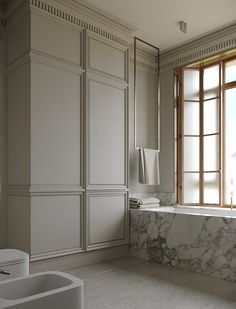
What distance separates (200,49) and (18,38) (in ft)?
6.72

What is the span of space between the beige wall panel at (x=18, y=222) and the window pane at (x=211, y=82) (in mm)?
2424

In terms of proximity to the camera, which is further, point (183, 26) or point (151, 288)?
point (183, 26)

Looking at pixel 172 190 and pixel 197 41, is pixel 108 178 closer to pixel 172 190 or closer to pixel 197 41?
pixel 172 190

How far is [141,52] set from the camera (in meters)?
4.03

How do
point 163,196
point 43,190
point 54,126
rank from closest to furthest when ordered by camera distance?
point 43,190, point 54,126, point 163,196

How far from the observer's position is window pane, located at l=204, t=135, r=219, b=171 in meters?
3.78

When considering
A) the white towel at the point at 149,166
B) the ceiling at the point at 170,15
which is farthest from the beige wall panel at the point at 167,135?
the ceiling at the point at 170,15

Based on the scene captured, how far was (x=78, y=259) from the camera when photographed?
3016mm

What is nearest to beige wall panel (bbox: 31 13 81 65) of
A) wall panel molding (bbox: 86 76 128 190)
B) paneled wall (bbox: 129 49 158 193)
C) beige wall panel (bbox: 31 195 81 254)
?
wall panel molding (bbox: 86 76 128 190)

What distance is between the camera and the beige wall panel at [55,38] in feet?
9.05

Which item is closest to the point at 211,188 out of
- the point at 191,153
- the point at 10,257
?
the point at 191,153

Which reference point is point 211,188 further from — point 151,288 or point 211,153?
point 151,288

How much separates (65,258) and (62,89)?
59.3 inches

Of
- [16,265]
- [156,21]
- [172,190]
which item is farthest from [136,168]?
[16,265]
